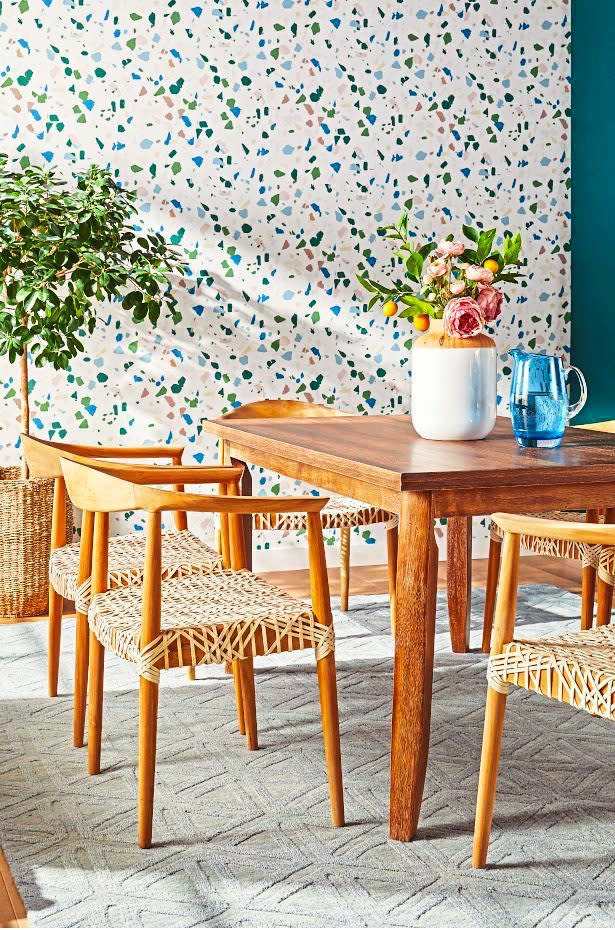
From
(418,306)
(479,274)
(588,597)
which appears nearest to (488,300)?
(479,274)

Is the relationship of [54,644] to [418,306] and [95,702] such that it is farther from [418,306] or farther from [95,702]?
[418,306]

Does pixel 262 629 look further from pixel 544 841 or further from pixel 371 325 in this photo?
pixel 371 325

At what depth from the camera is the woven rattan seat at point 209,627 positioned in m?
1.99

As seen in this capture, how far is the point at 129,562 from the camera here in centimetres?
270

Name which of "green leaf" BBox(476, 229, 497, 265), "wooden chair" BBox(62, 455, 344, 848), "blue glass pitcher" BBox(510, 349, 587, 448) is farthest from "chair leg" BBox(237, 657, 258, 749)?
"green leaf" BBox(476, 229, 497, 265)

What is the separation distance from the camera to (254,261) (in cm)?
460

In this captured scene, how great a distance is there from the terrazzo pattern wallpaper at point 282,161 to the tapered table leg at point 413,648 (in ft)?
8.66

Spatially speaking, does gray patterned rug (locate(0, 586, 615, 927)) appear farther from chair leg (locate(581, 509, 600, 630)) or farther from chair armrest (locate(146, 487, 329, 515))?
chair armrest (locate(146, 487, 329, 515))

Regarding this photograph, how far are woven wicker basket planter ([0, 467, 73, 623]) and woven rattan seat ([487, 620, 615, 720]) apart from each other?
7.70 feet

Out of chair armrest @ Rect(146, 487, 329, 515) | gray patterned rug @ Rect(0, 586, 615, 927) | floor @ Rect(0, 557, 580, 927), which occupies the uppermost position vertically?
chair armrest @ Rect(146, 487, 329, 515)

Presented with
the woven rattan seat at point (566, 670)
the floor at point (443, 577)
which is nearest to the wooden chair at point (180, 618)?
the woven rattan seat at point (566, 670)

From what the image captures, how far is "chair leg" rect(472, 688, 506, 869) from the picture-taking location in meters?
1.90

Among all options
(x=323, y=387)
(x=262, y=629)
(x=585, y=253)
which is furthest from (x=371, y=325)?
(x=262, y=629)

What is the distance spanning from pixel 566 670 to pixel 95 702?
108cm
